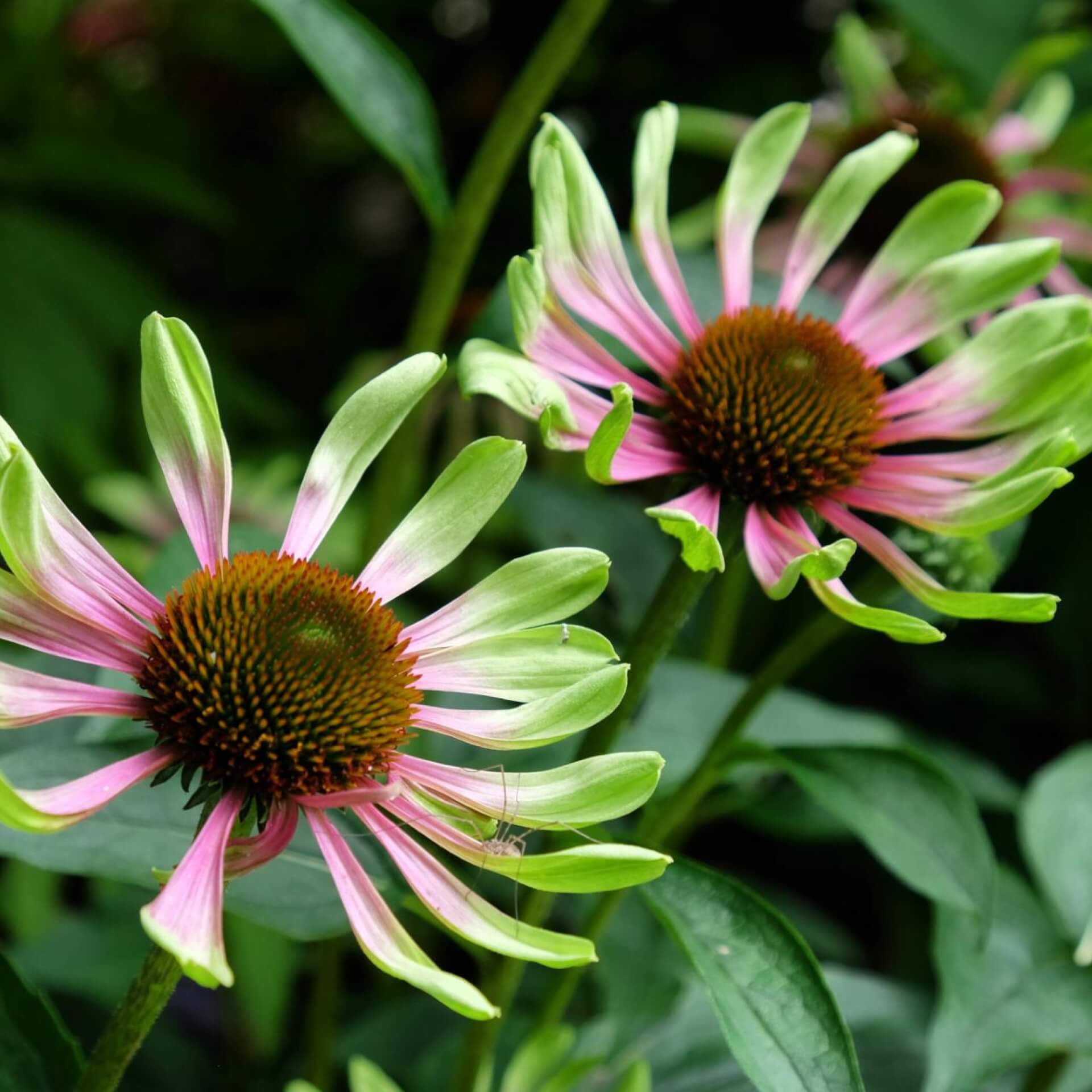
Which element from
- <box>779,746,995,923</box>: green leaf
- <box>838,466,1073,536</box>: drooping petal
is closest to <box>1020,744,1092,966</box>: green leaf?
<box>779,746,995,923</box>: green leaf

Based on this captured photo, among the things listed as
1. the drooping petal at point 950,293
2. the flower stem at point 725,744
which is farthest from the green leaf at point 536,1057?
the drooping petal at point 950,293

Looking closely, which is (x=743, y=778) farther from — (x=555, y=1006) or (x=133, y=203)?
(x=133, y=203)

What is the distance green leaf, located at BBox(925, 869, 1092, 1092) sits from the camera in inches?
26.6

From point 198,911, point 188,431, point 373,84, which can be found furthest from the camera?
point 373,84

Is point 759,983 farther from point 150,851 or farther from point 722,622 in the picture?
point 722,622

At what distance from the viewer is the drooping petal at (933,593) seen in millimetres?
499

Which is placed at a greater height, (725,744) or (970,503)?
(970,503)

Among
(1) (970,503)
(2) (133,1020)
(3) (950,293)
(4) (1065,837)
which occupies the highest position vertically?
(3) (950,293)

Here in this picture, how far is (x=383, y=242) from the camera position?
187cm

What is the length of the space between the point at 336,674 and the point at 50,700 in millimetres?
104

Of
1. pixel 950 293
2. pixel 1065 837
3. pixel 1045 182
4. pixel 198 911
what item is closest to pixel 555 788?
pixel 198 911

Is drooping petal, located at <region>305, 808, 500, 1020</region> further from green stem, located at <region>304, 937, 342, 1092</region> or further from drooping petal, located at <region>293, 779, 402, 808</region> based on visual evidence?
green stem, located at <region>304, 937, 342, 1092</region>

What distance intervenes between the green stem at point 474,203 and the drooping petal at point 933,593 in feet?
0.95

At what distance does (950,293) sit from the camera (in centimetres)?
66
